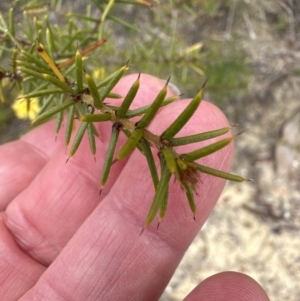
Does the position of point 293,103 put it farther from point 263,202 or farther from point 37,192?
point 37,192

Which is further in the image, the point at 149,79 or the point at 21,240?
the point at 21,240

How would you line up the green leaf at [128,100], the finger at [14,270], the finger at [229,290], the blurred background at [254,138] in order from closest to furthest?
the green leaf at [128,100]
the finger at [229,290]
the finger at [14,270]
the blurred background at [254,138]

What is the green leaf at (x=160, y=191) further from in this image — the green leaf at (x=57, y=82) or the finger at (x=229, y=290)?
the finger at (x=229, y=290)

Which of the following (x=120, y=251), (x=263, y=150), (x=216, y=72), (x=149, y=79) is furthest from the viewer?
(x=263, y=150)

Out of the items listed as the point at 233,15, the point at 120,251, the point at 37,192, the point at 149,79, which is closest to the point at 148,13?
the point at 233,15

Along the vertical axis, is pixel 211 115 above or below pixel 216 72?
above

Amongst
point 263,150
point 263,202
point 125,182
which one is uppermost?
point 125,182

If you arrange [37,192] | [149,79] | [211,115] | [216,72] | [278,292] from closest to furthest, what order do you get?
[211,115] → [149,79] → [37,192] → [216,72] → [278,292]

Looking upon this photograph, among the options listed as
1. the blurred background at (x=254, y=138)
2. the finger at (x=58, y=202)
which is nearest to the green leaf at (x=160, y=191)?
the finger at (x=58, y=202)

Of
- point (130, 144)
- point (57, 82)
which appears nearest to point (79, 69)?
point (57, 82)
